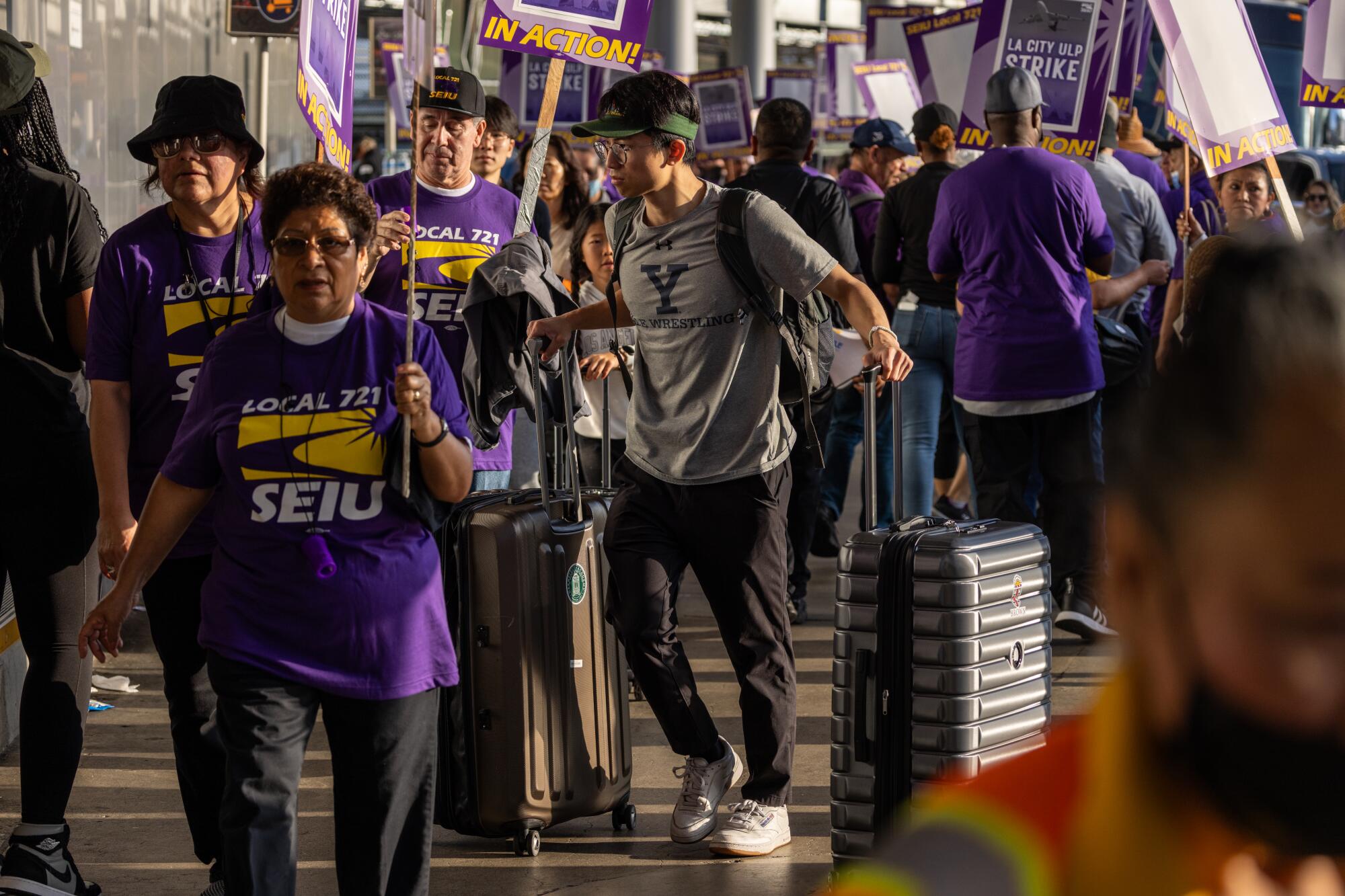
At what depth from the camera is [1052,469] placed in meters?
6.80

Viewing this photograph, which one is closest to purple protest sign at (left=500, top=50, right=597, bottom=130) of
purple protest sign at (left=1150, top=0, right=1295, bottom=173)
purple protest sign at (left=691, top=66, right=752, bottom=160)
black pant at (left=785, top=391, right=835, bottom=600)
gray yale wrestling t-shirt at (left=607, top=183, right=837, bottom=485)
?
purple protest sign at (left=691, top=66, right=752, bottom=160)

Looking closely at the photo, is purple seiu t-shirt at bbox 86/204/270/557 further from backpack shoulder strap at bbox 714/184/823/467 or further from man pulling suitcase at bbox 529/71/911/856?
backpack shoulder strap at bbox 714/184/823/467

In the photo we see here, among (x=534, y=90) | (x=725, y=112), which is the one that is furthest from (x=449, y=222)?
(x=725, y=112)

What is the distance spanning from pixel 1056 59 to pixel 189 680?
5.86 metres

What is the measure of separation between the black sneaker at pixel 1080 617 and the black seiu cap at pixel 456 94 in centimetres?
330

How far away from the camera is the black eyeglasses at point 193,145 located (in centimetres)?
399

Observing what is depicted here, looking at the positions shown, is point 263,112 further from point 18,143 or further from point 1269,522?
point 1269,522

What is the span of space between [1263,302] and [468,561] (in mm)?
3835

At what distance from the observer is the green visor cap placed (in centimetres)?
445

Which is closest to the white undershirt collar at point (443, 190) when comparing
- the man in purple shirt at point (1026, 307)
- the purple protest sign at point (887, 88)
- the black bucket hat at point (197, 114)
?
the black bucket hat at point (197, 114)

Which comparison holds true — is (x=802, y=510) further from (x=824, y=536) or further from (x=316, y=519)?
(x=316, y=519)

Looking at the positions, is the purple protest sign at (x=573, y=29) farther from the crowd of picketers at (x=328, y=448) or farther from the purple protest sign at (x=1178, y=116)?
the purple protest sign at (x=1178, y=116)

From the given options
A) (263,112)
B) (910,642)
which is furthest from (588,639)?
(263,112)

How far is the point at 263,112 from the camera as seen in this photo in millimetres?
7500
